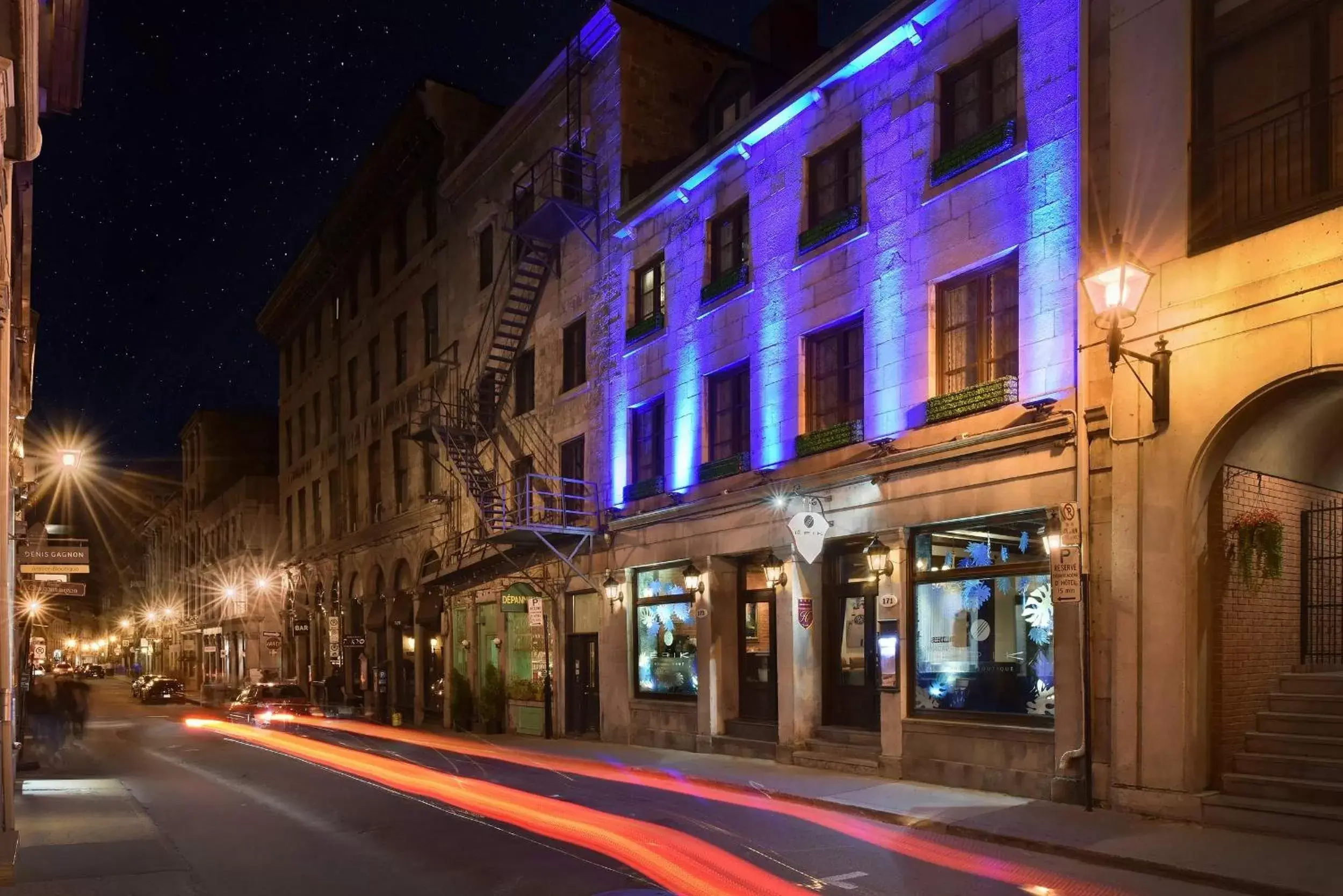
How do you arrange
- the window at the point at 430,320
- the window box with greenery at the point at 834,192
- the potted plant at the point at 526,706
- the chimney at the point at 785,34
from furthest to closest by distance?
the window at the point at 430,320, the potted plant at the point at 526,706, the chimney at the point at 785,34, the window box with greenery at the point at 834,192

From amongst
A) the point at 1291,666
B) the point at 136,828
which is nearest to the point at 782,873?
the point at 1291,666

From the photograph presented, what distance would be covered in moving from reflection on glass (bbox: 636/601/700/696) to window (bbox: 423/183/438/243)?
17.0 meters

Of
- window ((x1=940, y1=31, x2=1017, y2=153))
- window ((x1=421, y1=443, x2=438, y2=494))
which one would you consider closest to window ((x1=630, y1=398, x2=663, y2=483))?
window ((x1=940, y1=31, x2=1017, y2=153))

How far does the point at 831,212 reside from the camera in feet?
59.8

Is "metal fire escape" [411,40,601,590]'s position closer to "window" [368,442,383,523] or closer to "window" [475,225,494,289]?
"window" [475,225,494,289]

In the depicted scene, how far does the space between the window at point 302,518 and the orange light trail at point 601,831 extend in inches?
1136

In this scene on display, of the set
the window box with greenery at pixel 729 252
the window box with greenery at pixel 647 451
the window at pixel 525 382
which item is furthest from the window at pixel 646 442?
the window at pixel 525 382

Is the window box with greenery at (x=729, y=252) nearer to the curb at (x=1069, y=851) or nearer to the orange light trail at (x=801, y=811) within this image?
the orange light trail at (x=801, y=811)

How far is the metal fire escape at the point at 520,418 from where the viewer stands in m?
24.7

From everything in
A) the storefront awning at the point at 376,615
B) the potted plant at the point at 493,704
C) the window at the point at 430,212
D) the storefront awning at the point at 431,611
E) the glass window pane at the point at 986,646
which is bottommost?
the potted plant at the point at 493,704

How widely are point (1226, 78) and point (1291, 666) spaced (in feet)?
22.6

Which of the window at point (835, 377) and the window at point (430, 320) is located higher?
the window at point (430, 320)

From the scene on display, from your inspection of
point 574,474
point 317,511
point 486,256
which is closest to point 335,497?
point 317,511

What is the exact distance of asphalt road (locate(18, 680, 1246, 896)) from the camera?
9.73 m
